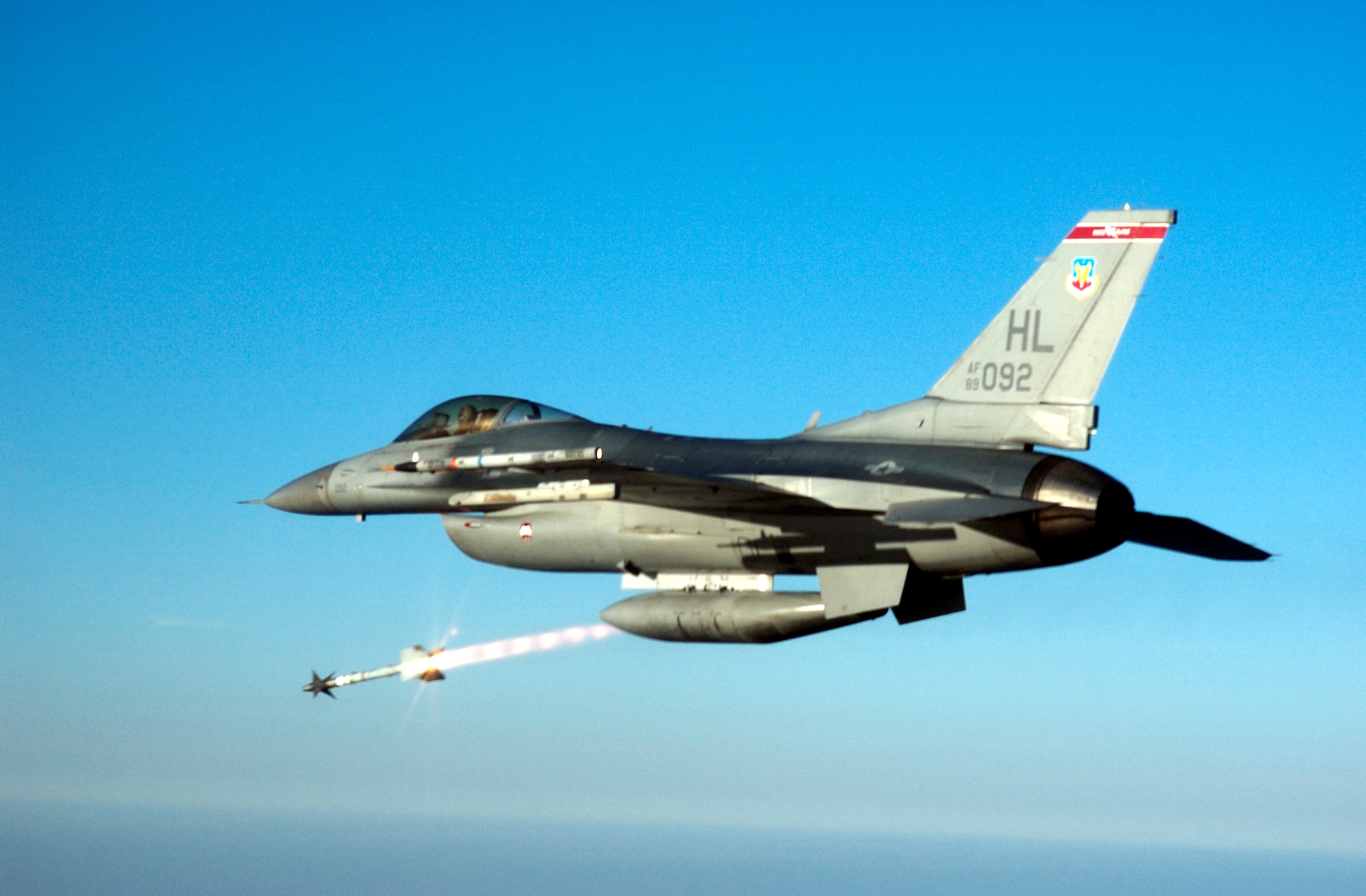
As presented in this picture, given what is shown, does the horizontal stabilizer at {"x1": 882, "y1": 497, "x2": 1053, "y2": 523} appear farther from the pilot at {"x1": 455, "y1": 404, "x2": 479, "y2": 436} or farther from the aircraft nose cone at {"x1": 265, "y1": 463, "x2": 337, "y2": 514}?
the aircraft nose cone at {"x1": 265, "y1": 463, "x2": 337, "y2": 514}

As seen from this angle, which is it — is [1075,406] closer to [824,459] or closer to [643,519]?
[824,459]

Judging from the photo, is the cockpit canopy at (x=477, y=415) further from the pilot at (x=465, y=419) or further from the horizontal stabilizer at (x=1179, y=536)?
the horizontal stabilizer at (x=1179, y=536)

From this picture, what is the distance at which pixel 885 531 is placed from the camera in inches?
875

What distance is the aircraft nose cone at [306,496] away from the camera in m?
27.4

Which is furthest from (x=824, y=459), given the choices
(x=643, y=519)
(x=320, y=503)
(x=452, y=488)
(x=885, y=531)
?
(x=320, y=503)

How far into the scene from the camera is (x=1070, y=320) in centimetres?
2219

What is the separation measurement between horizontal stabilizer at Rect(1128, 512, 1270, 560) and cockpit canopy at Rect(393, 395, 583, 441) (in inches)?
324

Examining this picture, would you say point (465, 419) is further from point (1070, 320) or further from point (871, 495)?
point (1070, 320)

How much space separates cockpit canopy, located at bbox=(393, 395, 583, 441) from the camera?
2650 centimetres

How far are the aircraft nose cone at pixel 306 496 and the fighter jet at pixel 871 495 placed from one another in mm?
2350

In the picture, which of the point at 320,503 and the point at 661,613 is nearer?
the point at 661,613

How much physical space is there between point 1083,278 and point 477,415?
930cm

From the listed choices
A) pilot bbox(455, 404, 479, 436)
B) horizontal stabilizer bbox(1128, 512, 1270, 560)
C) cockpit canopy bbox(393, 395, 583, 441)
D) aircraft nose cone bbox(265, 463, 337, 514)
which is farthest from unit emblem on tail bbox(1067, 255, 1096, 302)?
aircraft nose cone bbox(265, 463, 337, 514)

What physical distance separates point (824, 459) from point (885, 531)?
4.06 feet
